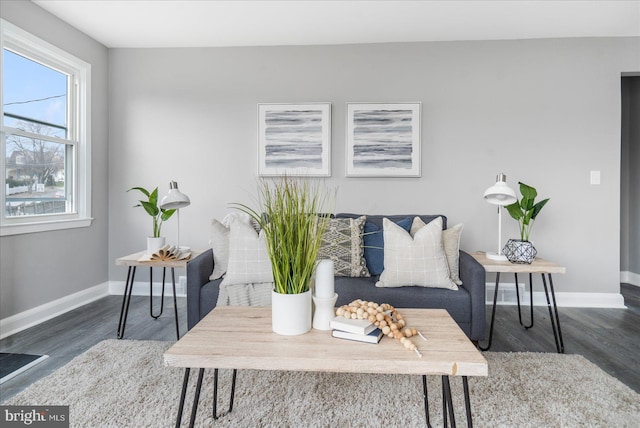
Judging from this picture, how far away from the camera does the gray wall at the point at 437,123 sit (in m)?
3.22

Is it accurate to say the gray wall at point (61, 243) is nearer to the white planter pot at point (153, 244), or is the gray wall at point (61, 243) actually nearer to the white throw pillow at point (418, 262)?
the white planter pot at point (153, 244)

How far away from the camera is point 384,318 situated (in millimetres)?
1329

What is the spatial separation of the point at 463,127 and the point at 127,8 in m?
2.94

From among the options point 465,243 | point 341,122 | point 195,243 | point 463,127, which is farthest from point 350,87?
point 195,243

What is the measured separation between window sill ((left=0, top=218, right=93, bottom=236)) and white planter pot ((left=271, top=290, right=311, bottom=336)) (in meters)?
2.34

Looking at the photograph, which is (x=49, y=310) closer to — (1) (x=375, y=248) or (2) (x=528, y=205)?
(1) (x=375, y=248)

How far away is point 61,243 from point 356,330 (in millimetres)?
2856

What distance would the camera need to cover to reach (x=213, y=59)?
3.44m

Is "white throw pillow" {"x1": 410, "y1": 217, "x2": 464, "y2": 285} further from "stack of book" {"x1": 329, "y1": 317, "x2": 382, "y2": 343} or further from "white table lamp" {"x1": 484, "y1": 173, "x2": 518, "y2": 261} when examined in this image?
"stack of book" {"x1": 329, "y1": 317, "x2": 382, "y2": 343}

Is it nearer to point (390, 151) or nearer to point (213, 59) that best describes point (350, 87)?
point (390, 151)

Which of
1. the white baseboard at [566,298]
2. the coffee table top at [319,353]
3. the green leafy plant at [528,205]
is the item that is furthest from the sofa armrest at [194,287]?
the white baseboard at [566,298]

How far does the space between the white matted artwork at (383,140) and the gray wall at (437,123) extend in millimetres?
93

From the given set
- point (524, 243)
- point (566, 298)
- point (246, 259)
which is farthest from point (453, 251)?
point (566, 298)

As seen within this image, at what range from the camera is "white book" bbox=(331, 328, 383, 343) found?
1240 millimetres
